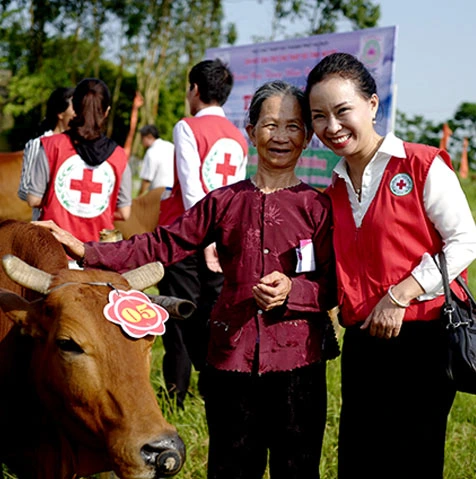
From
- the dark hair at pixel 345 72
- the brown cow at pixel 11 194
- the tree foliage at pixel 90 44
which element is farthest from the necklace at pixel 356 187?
the tree foliage at pixel 90 44

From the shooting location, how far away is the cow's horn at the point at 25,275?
2.60m

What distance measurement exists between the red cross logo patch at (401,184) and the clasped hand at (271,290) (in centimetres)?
55

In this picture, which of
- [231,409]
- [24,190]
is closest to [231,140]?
[24,190]

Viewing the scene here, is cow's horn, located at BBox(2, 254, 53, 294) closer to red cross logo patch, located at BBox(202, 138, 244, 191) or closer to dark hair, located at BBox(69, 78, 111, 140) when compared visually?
dark hair, located at BBox(69, 78, 111, 140)

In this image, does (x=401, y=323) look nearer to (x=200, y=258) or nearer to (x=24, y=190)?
(x=200, y=258)

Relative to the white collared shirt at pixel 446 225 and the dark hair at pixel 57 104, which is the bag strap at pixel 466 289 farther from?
the dark hair at pixel 57 104

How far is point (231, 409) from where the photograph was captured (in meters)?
2.91

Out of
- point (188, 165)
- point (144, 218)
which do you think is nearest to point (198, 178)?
point (188, 165)

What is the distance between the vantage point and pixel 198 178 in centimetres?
474

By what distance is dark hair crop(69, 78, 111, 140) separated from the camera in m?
4.53

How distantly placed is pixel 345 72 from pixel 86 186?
7.89 feet

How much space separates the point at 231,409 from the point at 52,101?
3.75m

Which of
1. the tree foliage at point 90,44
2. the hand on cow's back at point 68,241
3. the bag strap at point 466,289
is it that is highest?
the tree foliage at point 90,44

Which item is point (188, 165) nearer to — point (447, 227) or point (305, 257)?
point (305, 257)
